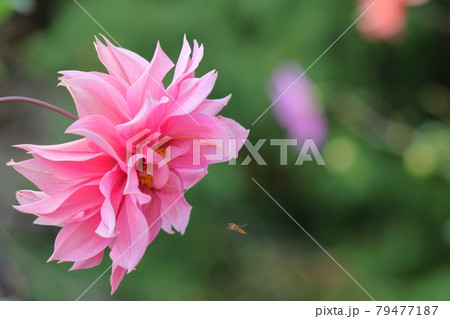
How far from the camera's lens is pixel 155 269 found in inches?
73.9

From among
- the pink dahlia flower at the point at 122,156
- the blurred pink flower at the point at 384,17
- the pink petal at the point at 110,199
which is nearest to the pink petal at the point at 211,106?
the pink dahlia flower at the point at 122,156

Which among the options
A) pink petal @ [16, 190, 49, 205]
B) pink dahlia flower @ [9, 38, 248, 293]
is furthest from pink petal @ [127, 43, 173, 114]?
pink petal @ [16, 190, 49, 205]

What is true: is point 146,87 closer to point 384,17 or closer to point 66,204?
point 66,204

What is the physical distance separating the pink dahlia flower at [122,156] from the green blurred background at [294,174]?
109 cm

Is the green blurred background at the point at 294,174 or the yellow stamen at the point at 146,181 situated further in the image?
the green blurred background at the point at 294,174

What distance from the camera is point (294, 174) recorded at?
6.26 ft

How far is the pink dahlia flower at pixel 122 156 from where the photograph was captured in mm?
607

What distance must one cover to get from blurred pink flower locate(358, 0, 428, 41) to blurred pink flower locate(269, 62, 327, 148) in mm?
225

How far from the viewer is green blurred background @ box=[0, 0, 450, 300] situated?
1741 mm

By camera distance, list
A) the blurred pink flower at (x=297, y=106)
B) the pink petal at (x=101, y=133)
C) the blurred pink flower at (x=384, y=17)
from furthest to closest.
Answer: the blurred pink flower at (x=297, y=106) → the blurred pink flower at (x=384, y=17) → the pink petal at (x=101, y=133)

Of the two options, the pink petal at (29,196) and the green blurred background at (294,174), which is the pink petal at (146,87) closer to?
the pink petal at (29,196)

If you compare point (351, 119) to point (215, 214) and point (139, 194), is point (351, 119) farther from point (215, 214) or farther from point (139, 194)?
point (139, 194)

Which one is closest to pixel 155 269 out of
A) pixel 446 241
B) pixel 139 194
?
pixel 446 241

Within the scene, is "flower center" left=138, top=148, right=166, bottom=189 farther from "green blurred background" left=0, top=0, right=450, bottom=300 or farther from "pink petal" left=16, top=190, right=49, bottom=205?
"green blurred background" left=0, top=0, right=450, bottom=300
